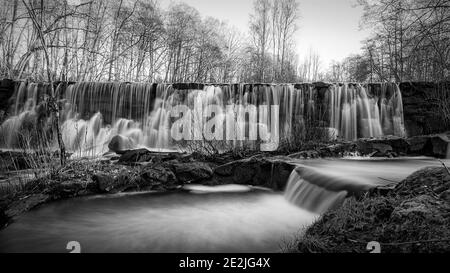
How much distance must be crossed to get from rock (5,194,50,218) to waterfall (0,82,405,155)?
700 cm

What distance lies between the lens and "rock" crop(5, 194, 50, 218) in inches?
198

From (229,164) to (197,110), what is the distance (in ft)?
20.2

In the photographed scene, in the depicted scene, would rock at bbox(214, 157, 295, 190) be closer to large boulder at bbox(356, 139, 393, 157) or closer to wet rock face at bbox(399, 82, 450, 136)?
large boulder at bbox(356, 139, 393, 157)

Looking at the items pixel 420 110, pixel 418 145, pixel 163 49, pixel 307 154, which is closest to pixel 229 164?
pixel 307 154

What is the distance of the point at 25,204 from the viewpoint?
5.37 metres

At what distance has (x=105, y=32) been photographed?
855 inches

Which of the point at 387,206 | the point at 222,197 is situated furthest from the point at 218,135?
the point at 387,206

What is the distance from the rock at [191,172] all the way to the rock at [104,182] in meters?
1.67

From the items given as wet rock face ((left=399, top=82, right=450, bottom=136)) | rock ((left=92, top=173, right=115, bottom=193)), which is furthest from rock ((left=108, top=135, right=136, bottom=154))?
wet rock face ((left=399, top=82, right=450, bottom=136))

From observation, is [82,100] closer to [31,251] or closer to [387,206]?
[31,251]
